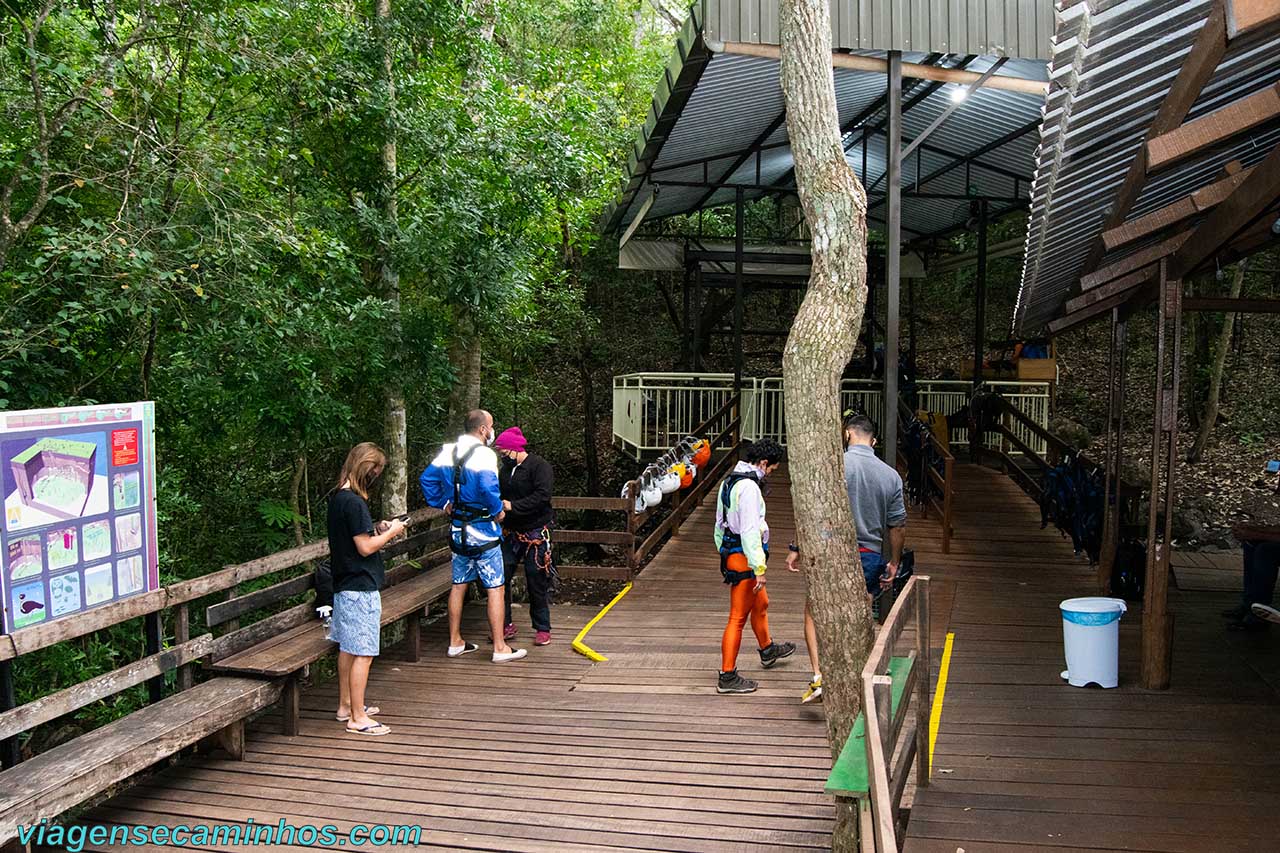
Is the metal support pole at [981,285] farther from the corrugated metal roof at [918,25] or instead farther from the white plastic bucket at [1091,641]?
the white plastic bucket at [1091,641]

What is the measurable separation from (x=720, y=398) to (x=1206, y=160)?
10.7 meters

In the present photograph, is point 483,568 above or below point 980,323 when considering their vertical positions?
below

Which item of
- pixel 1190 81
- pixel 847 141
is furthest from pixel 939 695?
pixel 847 141

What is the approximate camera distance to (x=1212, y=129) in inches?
148

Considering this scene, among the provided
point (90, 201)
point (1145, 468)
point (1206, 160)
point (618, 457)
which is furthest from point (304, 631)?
point (1145, 468)

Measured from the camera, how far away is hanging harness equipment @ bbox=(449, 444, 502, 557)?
6.71m

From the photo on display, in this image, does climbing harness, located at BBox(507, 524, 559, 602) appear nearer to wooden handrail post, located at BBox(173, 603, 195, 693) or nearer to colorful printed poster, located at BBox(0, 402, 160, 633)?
wooden handrail post, located at BBox(173, 603, 195, 693)

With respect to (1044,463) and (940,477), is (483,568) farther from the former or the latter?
(1044,463)

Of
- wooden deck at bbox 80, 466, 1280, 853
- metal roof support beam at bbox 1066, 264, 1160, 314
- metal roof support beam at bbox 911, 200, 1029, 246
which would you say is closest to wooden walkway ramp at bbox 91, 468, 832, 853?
wooden deck at bbox 80, 466, 1280, 853

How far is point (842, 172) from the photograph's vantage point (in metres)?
4.32

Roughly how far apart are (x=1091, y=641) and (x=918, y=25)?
5121mm

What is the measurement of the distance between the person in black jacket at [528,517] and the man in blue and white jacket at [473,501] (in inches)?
14.1

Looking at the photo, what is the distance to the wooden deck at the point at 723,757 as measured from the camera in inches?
168

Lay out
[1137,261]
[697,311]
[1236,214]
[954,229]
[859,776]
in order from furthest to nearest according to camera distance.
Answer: [954,229] < [697,311] < [1137,261] < [1236,214] < [859,776]
